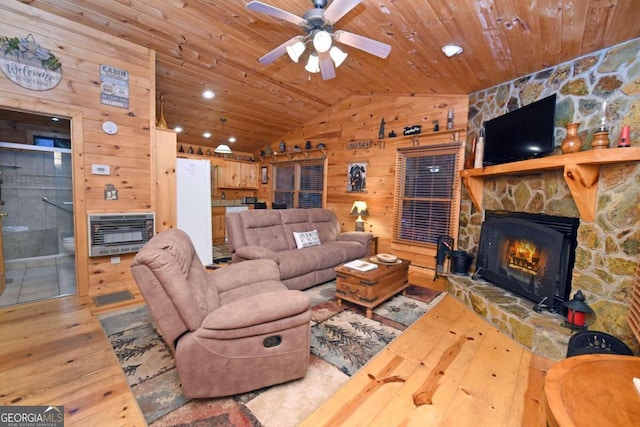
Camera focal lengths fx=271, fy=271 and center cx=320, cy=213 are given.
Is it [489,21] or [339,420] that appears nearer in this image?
[339,420]

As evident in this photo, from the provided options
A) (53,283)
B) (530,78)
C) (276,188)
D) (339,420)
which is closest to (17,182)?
(53,283)

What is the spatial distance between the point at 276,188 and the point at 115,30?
4.41m

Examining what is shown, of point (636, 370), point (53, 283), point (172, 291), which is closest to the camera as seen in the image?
point (636, 370)

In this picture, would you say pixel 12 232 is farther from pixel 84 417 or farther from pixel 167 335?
pixel 167 335

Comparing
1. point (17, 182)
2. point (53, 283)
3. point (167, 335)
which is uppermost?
point (17, 182)

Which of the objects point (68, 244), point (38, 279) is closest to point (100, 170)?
point (38, 279)

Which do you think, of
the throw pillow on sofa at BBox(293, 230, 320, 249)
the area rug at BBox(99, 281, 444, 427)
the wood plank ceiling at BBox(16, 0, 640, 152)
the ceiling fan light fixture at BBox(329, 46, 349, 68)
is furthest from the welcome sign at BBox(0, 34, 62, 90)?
the throw pillow on sofa at BBox(293, 230, 320, 249)

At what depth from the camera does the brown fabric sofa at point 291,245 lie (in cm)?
320

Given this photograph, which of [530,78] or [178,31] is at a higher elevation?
[178,31]

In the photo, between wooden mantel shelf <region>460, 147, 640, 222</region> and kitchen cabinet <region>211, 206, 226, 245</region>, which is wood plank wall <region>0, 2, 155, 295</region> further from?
wooden mantel shelf <region>460, 147, 640, 222</region>

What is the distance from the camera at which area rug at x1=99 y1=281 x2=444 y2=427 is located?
1480 mm

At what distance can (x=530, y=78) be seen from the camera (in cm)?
299

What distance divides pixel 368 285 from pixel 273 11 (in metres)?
2.42

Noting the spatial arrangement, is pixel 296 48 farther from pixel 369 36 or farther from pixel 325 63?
pixel 369 36
